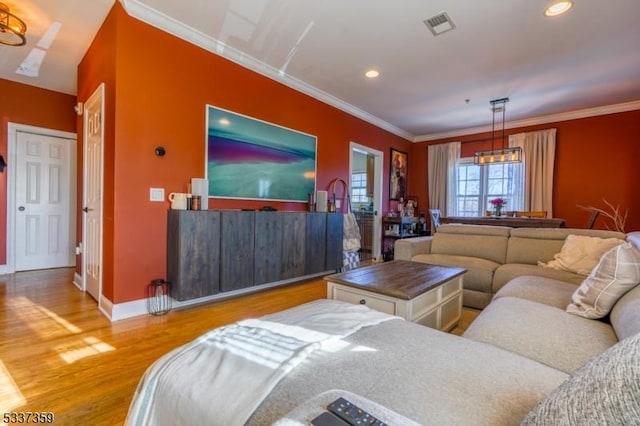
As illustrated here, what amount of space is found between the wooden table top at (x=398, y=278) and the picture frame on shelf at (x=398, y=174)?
A: 3969mm

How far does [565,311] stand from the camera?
5.71 feet

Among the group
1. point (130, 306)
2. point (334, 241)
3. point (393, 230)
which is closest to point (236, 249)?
point (130, 306)

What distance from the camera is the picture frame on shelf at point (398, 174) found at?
21.4ft

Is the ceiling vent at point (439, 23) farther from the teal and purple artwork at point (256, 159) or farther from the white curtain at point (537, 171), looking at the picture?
the white curtain at point (537, 171)

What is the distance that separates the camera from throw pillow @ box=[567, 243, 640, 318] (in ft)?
5.12

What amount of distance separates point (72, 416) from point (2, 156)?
456 cm

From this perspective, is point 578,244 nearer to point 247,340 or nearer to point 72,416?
point 247,340

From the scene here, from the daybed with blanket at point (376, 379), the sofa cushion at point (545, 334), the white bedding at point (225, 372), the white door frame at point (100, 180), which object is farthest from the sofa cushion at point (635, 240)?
the white door frame at point (100, 180)

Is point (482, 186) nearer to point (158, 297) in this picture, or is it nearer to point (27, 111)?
point (158, 297)

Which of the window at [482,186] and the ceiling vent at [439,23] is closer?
the ceiling vent at [439,23]

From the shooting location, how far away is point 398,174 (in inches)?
266

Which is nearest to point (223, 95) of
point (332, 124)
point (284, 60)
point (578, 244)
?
point (284, 60)

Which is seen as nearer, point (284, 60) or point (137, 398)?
point (137, 398)

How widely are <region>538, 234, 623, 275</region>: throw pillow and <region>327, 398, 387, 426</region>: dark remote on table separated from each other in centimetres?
294
